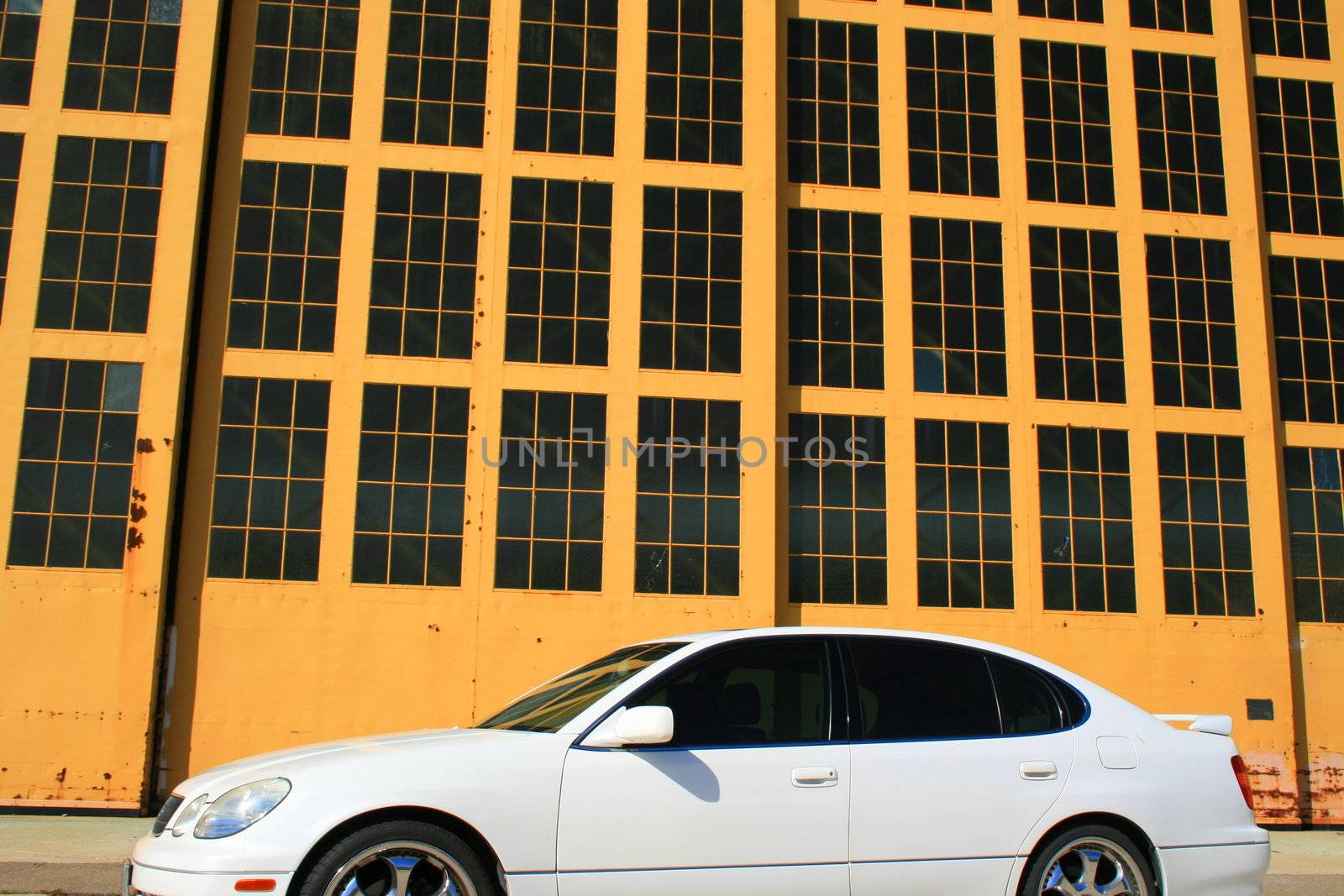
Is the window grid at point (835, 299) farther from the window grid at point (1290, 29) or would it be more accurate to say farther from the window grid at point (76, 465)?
the window grid at point (76, 465)

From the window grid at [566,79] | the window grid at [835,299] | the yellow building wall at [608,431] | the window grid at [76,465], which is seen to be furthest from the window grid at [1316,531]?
the window grid at [76,465]

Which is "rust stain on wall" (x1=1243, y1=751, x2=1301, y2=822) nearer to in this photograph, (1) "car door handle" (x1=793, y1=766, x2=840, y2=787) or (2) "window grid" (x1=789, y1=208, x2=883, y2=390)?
(2) "window grid" (x1=789, y1=208, x2=883, y2=390)

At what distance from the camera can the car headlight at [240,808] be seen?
4445 mm

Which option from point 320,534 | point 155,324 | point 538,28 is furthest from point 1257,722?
point 155,324

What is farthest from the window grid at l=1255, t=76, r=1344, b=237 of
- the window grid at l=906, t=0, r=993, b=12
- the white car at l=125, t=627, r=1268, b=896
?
the white car at l=125, t=627, r=1268, b=896

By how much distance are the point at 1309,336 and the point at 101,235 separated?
1346cm

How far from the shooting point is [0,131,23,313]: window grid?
11.7m

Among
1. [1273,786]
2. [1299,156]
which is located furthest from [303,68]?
[1273,786]

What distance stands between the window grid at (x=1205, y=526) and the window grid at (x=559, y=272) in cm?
654

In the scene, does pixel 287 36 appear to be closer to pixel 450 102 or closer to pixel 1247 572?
pixel 450 102

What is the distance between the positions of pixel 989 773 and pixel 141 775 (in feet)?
28.4

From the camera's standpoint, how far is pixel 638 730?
4668 mm

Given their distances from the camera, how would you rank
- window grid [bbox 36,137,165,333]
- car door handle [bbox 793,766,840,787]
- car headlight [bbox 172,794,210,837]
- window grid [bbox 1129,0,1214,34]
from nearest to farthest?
1. car headlight [bbox 172,794,210,837]
2. car door handle [bbox 793,766,840,787]
3. window grid [bbox 36,137,165,333]
4. window grid [bbox 1129,0,1214,34]

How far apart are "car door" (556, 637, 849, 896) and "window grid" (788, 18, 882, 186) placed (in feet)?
30.1
